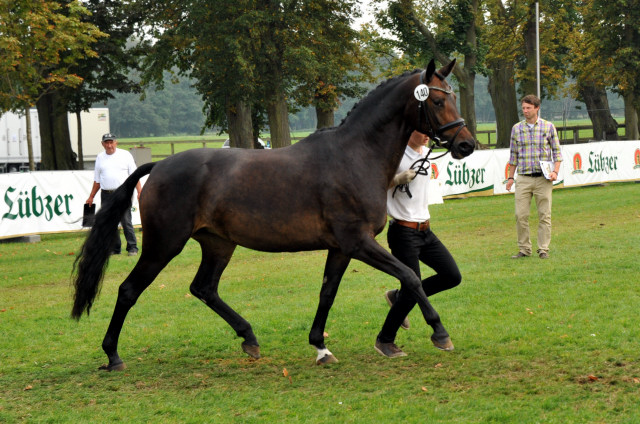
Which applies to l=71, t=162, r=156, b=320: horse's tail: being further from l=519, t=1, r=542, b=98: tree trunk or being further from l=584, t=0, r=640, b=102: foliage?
l=584, t=0, r=640, b=102: foliage

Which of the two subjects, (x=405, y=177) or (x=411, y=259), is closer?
(x=405, y=177)

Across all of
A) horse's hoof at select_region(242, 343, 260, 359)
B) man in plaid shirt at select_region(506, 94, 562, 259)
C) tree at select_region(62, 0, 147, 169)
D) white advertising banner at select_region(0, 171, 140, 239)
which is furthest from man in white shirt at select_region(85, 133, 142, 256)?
tree at select_region(62, 0, 147, 169)

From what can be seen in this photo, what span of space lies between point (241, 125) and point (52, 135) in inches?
292

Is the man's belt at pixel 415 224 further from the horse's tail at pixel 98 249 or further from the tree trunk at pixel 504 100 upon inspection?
the tree trunk at pixel 504 100

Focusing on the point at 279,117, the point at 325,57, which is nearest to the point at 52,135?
the point at 279,117

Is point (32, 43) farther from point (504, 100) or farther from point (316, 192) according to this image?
point (504, 100)

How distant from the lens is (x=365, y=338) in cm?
694

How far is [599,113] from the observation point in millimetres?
42250

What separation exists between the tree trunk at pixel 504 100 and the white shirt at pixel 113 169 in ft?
92.2

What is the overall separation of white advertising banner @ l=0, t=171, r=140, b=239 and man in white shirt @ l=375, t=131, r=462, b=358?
10.2 meters

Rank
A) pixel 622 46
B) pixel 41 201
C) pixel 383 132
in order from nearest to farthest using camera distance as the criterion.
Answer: pixel 383 132 < pixel 41 201 < pixel 622 46

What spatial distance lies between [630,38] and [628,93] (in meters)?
2.64

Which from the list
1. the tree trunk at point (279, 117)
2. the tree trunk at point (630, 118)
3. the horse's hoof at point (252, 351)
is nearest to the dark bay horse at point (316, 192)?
the horse's hoof at point (252, 351)

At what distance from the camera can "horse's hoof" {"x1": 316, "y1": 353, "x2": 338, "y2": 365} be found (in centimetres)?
617
